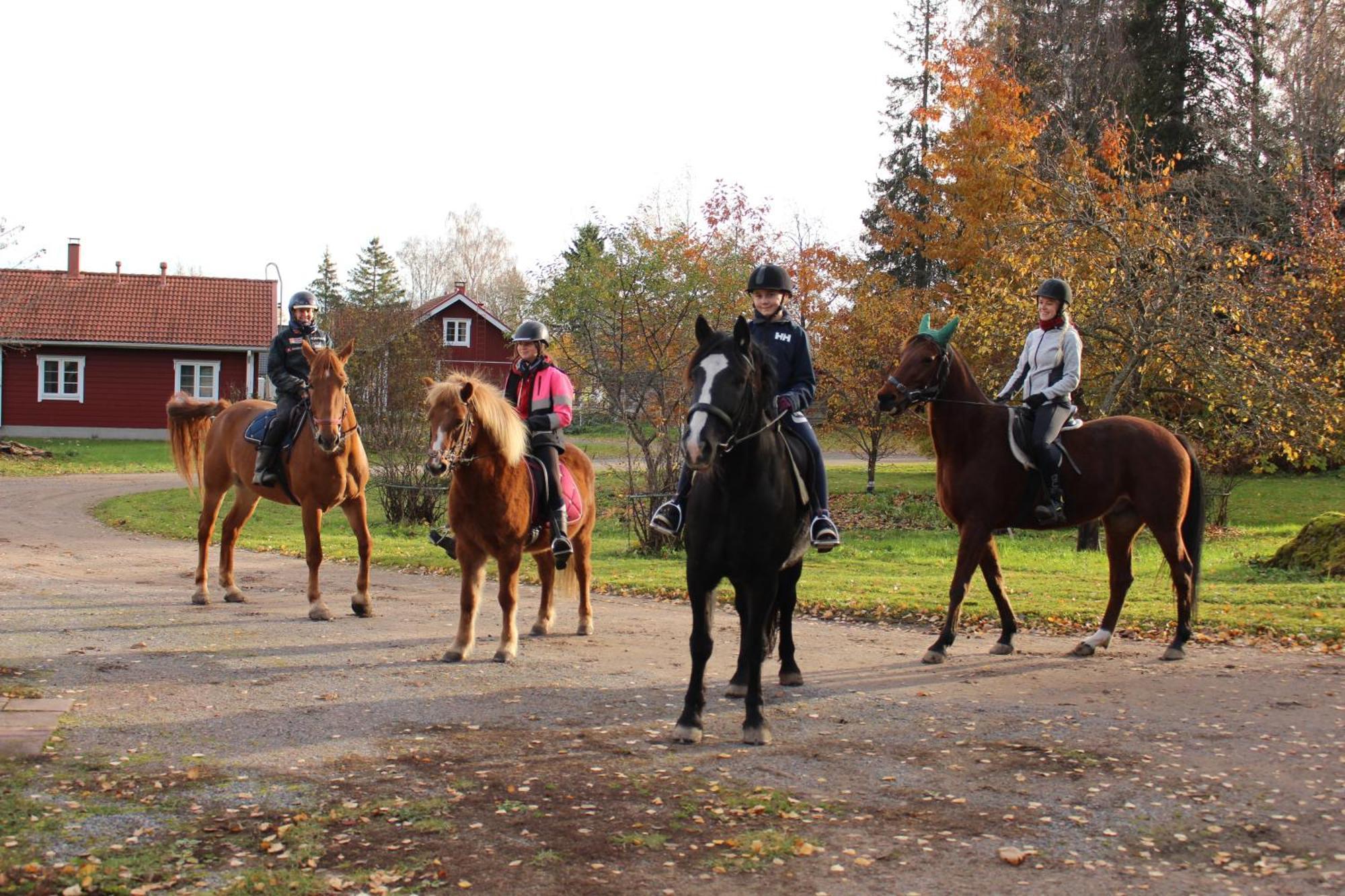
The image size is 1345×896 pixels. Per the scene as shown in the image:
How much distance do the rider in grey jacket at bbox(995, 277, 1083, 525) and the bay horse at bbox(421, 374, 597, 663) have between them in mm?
4269

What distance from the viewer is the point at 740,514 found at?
7273mm

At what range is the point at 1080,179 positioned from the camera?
21.5 metres

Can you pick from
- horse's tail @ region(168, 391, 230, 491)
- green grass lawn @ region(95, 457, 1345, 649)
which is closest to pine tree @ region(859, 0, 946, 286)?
green grass lawn @ region(95, 457, 1345, 649)

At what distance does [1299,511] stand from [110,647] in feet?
82.9

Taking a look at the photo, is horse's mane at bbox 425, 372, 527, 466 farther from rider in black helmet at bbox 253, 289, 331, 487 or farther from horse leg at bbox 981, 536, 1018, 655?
horse leg at bbox 981, 536, 1018, 655

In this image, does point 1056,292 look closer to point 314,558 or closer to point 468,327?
point 314,558

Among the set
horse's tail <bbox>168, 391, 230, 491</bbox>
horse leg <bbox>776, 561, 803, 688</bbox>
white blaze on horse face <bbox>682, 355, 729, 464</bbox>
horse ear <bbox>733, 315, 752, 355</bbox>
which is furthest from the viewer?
horse's tail <bbox>168, 391, 230, 491</bbox>

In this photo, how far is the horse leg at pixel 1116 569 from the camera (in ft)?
34.2

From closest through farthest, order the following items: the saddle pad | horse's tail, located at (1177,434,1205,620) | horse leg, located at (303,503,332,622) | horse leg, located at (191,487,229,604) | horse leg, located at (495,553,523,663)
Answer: horse leg, located at (495,553,523,663) → the saddle pad → horse's tail, located at (1177,434,1205,620) → horse leg, located at (303,503,332,622) → horse leg, located at (191,487,229,604)

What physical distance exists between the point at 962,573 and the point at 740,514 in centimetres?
348

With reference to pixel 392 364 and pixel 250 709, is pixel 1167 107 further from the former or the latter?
pixel 250 709

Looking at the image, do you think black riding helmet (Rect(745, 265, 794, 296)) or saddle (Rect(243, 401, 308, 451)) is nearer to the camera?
black riding helmet (Rect(745, 265, 794, 296))

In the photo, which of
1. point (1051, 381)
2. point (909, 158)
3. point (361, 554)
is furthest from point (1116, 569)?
point (909, 158)

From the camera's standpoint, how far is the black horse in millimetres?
6988
